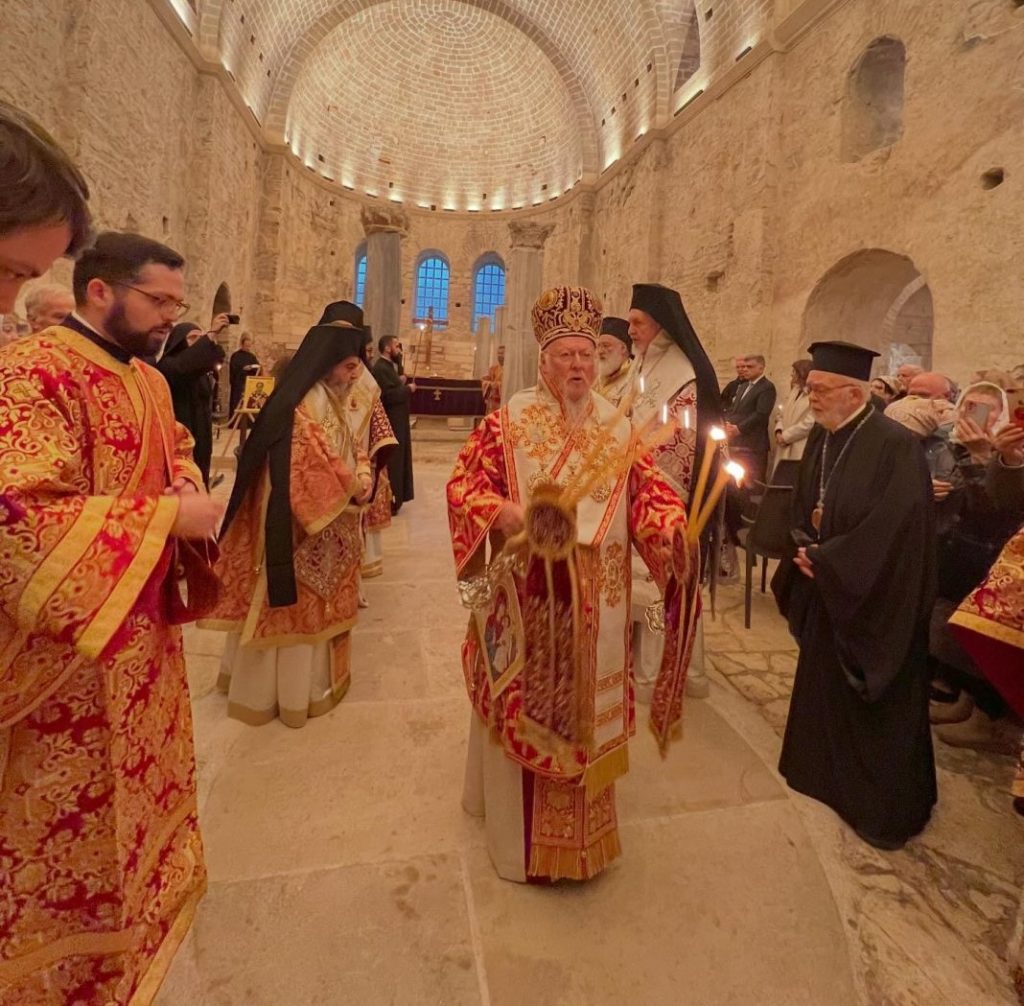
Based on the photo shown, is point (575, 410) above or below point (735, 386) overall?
below

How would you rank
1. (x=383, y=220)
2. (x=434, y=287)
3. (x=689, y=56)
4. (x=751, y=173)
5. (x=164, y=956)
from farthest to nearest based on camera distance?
(x=434, y=287), (x=689, y=56), (x=383, y=220), (x=751, y=173), (x=164, y=956)

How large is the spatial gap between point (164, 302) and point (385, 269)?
42.3ft

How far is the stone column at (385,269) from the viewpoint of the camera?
1282cm

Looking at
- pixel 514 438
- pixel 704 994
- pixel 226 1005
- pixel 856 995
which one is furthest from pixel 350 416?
pixel 856 995

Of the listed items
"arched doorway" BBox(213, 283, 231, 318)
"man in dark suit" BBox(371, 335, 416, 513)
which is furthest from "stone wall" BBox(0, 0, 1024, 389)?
"man in dark suit" BBox(371, 335, 416, 513)

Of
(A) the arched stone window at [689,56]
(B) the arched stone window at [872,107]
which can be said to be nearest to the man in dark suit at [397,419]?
(B) the arched stone window at [872,107]

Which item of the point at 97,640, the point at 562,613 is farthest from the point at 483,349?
the point at 97,640

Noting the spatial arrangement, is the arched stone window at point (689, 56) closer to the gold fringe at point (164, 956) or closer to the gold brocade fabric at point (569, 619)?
the gold brocade fabric at point (569, 619)

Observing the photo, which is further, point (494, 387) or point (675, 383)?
point (494, 387)

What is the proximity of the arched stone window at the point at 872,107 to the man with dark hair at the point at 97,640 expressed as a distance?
437 inches

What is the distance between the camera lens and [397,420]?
664cm

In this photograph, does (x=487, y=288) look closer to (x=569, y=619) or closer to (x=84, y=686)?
(x=569, y=619)

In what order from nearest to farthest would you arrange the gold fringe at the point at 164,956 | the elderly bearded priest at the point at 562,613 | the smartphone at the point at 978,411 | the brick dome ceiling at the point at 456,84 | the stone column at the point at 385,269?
the gold fringe at the point at 164,956
the elderly bearded priest at the point at 562,613
the smartphone at the point at 978,411
the stone column at the point at 385,269
the brick dome ceiling at the point at 456,84

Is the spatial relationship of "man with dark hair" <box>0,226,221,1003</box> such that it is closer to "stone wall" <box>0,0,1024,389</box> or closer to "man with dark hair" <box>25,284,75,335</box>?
"man with dark hair" <box>25,284,75,335</box>
